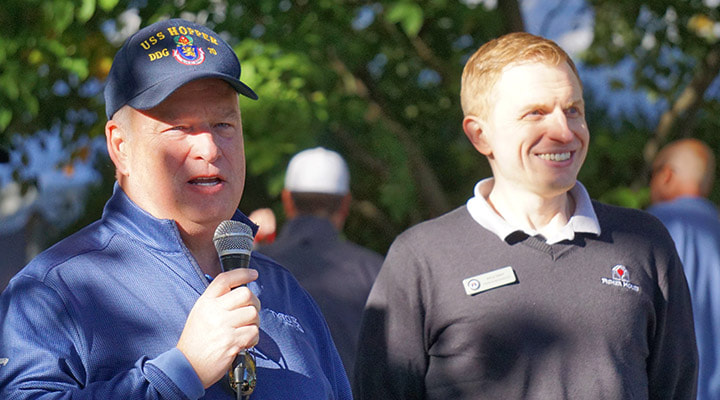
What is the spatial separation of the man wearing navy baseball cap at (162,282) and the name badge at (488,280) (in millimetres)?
707

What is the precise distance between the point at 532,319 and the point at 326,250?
6.55 feet

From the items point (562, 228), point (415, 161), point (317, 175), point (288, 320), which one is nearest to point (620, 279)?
point (562, 228)

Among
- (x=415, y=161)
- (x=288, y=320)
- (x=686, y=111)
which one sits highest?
(x=288, y=320)

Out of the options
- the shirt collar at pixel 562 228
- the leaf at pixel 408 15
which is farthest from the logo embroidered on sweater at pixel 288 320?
the leaf at pixel 408 15

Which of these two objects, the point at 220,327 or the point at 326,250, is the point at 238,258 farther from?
the point at 326,250

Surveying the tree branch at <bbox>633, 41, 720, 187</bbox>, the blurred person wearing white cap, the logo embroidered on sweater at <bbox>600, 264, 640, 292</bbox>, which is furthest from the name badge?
the tree branch at <bbox>633, 41, 720, 187</bbox>

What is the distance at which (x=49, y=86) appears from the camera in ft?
21.5

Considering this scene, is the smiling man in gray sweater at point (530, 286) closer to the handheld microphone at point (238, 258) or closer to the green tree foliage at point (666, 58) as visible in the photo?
the handheld microphone at point (238, 258)

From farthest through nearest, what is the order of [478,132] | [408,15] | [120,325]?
[408,15]
[478,132]
[120,325]

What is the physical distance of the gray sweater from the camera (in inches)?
111

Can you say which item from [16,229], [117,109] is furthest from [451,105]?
[117,109]

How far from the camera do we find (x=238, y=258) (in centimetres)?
197

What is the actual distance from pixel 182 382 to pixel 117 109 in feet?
2.24

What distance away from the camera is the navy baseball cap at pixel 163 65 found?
6.74 ft
